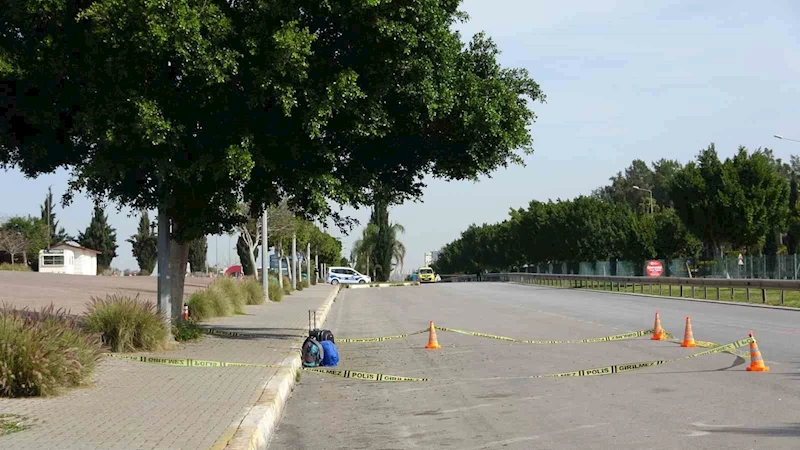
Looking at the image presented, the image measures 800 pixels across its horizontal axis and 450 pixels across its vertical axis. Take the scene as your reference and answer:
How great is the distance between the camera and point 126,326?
625 inches

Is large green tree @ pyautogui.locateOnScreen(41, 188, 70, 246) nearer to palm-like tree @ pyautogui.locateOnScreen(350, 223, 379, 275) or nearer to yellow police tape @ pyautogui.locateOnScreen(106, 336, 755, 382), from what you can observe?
palm-like tree @ pyautogui.locateOnScreen(350, 223, 379, 275)

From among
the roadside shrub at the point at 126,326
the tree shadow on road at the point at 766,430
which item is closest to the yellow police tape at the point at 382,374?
the roadside shrub at the point at 126,326

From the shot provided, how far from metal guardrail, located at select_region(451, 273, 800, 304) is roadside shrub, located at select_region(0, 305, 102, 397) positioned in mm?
26288

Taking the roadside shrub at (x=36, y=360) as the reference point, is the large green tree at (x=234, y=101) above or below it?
above

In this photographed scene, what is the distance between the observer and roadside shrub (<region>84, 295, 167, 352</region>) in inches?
619

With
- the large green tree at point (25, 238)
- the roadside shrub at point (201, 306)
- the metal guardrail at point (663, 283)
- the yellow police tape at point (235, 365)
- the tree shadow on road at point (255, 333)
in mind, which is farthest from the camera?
the large green tree at point (25, 238)

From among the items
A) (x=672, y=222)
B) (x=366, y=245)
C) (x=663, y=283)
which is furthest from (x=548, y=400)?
(x=366, y=245)

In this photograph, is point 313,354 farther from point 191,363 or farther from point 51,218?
point 51,218

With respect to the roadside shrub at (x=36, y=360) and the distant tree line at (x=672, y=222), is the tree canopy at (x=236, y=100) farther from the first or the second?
the distant tree line at (x=672, y=222)

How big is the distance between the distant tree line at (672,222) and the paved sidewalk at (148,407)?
1586 inches

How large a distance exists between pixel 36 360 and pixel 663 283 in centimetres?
3817

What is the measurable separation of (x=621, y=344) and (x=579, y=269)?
5425cm

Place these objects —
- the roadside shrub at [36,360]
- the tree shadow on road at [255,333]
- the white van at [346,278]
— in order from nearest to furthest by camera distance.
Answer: the roadside shrub at [36,360] < the tree shadow on road at [255,333] < the white van at [346,278]

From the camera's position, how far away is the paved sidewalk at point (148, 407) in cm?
805
